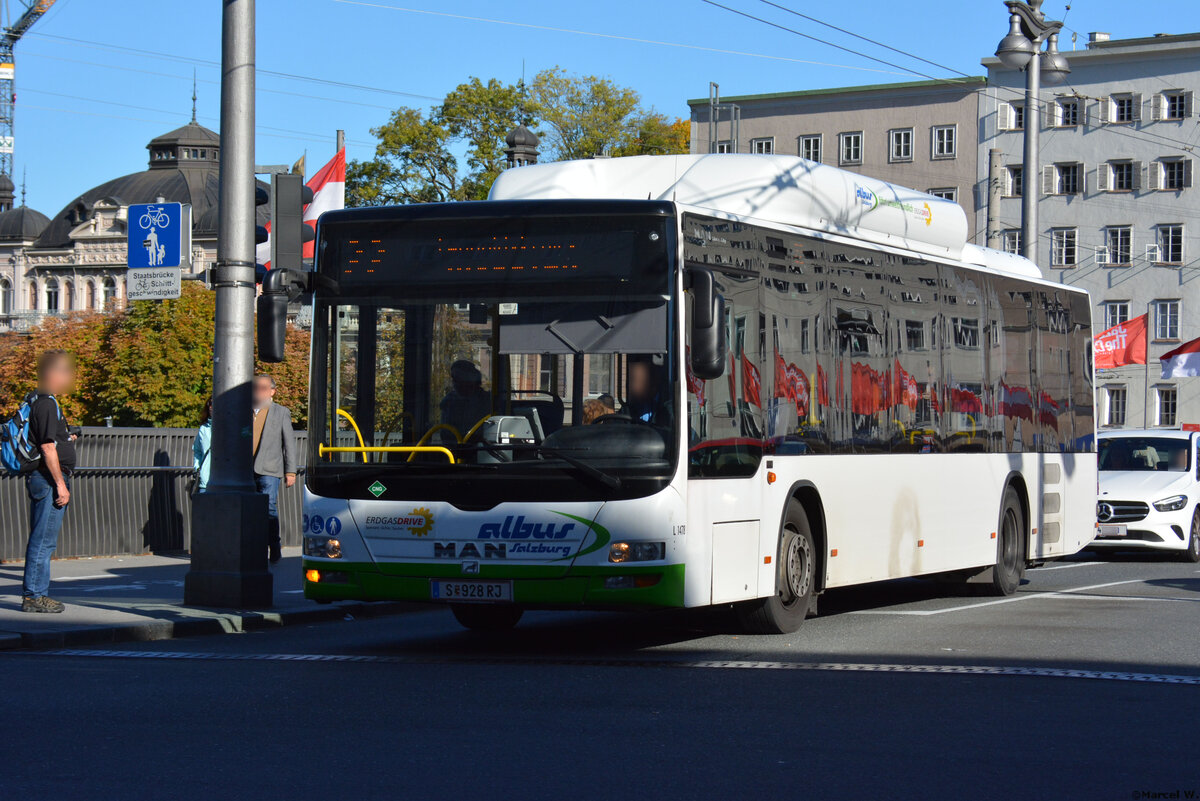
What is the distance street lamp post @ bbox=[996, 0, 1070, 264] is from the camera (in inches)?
984

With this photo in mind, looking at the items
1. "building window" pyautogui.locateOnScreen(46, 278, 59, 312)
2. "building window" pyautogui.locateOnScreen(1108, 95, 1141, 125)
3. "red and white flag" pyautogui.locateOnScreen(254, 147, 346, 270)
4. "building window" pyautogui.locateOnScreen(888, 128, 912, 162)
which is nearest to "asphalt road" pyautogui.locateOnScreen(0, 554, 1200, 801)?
"red and white flag" pyautogui.locateOnScreen(254, 147, 346, 270)

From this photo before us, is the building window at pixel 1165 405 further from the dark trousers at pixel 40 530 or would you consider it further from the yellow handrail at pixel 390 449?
the yellow handrail at pixel 390 449

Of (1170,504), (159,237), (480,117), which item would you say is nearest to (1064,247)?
(480,117)

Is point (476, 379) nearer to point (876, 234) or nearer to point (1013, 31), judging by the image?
point (876, 234)

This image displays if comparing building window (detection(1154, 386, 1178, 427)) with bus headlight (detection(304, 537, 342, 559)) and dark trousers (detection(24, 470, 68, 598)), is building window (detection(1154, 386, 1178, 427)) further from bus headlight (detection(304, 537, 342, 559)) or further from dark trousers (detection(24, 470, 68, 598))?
bus headlight (detection(304, 537, 342, 559))

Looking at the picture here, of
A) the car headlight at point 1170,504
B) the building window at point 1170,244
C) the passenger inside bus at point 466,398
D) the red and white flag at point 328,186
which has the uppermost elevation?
the building window at point 1170,244

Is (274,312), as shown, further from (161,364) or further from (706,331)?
(161,364)

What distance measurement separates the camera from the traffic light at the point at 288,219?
1277cm

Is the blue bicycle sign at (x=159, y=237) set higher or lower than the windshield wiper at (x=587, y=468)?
higher

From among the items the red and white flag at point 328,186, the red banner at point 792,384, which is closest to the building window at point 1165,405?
the red and white flag at point 328,186

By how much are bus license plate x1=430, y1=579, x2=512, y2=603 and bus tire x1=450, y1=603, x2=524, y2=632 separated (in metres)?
2.00

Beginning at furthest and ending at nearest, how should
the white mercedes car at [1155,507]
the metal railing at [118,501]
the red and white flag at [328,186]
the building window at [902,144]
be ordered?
the building window at [902,144], the red and white flag at [328,186], the white mercedes car at [1155,507], the metal railing at [118,501]

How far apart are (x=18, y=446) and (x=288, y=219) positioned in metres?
2.71

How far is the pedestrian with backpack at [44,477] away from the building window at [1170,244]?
68774 millimetres
